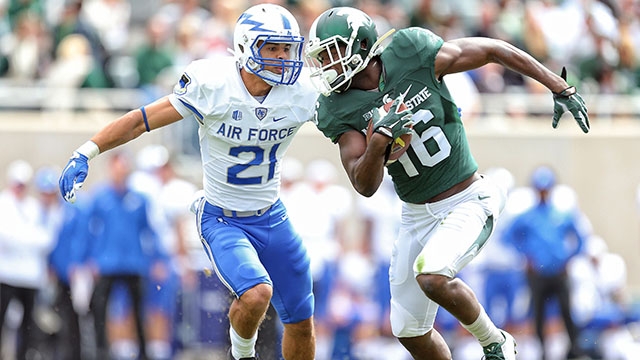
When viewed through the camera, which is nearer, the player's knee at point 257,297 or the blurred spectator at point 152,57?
the player's knee at point 257,297

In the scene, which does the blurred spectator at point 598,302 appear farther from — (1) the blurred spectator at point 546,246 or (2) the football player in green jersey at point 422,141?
(2) the football player in green jersey at point 422,141

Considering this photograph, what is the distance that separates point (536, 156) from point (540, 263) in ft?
5.57

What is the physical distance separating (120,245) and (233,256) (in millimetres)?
4914

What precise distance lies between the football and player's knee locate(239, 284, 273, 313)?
37.5 inches

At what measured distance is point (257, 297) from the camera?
6.86 meters

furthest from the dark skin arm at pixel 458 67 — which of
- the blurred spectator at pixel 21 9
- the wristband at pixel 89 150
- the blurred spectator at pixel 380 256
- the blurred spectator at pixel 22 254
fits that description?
the blurred spectator at pixel 21 9

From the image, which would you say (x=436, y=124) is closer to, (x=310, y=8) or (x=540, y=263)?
(x=540, y=263)

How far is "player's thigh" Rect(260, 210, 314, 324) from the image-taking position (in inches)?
288

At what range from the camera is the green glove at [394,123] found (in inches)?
247

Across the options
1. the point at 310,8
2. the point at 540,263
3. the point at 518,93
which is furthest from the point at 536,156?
the point at 310,8

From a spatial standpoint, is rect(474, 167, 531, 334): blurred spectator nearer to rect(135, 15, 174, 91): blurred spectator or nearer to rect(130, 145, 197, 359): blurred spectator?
rect(130, 145, 197, 359): blurred spectator

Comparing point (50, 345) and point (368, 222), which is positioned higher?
point (368, 222)

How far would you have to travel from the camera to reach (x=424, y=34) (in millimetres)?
6805

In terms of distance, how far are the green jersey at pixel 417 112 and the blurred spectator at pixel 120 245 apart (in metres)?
5.23
